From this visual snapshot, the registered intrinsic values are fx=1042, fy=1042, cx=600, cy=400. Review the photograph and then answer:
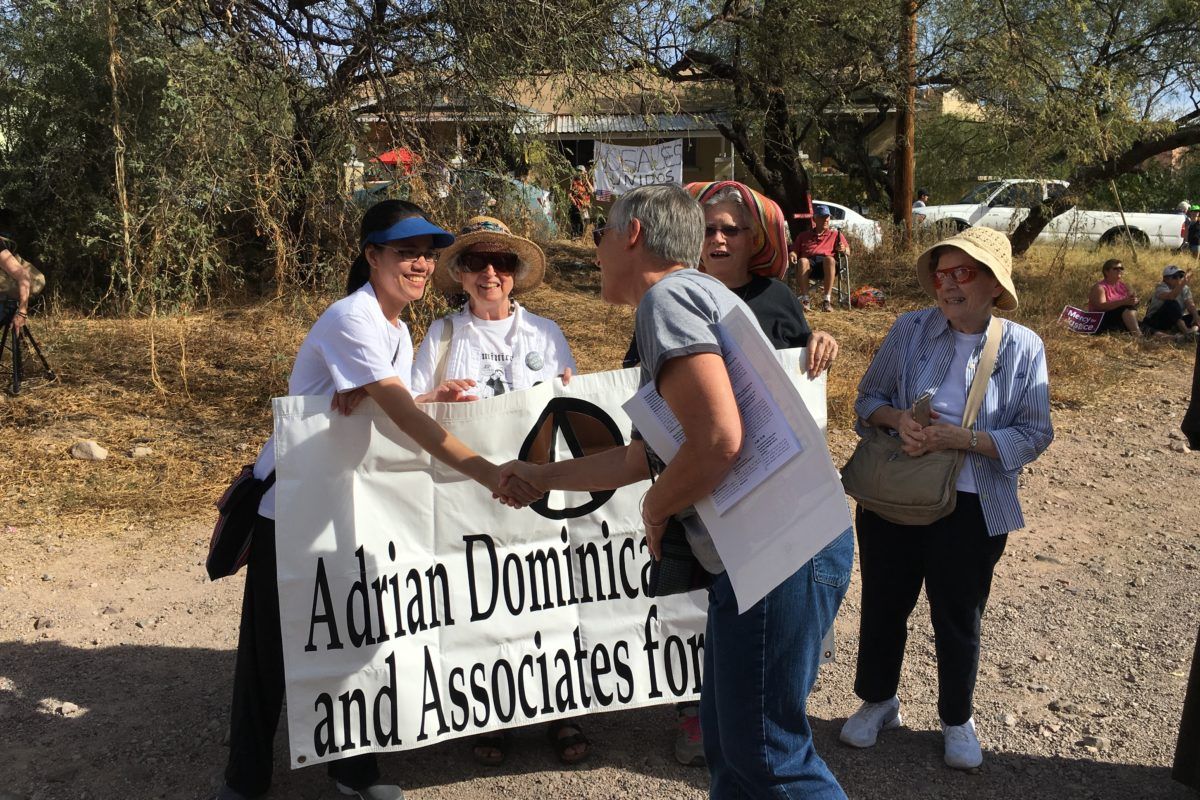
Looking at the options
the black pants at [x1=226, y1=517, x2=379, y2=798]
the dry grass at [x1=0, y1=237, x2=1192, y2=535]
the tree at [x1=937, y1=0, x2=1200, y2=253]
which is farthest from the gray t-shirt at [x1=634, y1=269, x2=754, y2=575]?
the tree at [x1=937, y1=0, x2=1200, y2=253]

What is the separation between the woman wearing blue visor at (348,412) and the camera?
3.21 metres

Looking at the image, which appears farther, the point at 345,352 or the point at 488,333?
the point at 488,333

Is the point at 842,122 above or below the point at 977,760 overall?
above

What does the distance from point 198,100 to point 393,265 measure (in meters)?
4.34

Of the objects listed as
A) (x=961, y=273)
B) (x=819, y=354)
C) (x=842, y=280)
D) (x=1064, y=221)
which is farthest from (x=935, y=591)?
(x=1064, y=221)

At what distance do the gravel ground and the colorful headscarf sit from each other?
5.67 feet

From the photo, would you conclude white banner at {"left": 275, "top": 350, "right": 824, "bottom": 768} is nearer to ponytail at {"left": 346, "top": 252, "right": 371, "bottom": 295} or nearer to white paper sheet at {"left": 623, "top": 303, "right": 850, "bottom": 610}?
ponytail at {"left": 346, "top": 252, "right": 371, "bottom": 295}

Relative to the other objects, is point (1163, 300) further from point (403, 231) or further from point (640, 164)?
point (403, 231)

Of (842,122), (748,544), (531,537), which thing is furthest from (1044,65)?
(748,544)

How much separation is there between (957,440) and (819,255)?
11005mm

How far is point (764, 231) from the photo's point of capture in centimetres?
353

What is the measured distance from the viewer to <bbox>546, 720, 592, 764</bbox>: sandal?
12.0 feet

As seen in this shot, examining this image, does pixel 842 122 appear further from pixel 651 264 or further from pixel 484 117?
pixel 651 264

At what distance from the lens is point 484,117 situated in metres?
7.84
